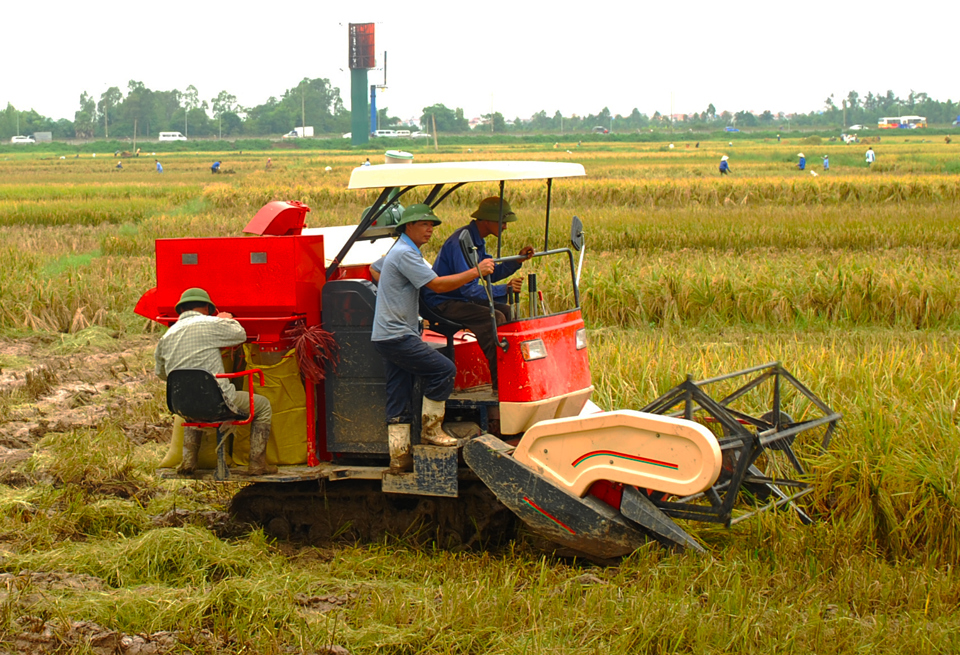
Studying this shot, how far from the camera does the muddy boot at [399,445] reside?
5.46 m

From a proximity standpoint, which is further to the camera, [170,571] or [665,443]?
[170,571]

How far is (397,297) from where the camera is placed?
5.30 m

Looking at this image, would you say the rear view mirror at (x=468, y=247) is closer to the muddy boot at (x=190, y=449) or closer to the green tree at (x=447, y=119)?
the muddy boot at (x=190, y=449)

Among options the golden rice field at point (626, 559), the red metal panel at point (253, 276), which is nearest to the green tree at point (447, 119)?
the golden rice field at point (626, 559)

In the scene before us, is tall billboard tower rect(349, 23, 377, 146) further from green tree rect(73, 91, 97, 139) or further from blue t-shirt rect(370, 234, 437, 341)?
blue t-shirt rect(370, 234, 437, 341)

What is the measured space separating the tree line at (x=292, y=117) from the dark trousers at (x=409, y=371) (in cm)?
13650

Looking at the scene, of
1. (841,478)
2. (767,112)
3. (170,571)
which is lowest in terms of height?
(170,571)

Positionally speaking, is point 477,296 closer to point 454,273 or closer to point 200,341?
point 454,273

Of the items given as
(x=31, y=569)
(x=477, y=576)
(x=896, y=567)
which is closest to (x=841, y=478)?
(x=896, y=567)

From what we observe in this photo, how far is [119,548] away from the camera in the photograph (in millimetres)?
5359

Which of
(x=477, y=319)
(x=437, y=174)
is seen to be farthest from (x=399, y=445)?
(x=437, y=174)

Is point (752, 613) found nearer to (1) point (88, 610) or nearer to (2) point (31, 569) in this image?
(1) point (88, 610)

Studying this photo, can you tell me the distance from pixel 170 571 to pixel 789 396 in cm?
450

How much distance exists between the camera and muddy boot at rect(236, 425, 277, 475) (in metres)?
5.64
